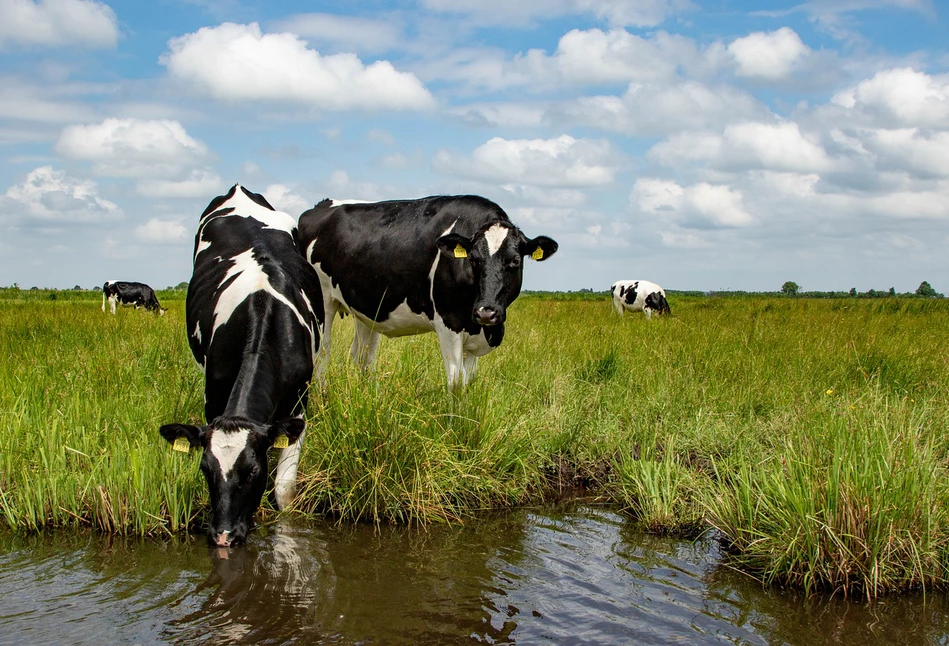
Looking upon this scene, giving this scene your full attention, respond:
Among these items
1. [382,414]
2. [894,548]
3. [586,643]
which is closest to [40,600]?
[382,414]

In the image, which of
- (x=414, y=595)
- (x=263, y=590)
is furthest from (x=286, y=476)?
(x=414, y=595)

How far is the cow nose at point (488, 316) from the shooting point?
6.81 m

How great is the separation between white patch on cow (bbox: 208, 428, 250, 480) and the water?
1.62 feet

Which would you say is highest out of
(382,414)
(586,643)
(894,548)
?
(382,414)

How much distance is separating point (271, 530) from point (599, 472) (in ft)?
8.85

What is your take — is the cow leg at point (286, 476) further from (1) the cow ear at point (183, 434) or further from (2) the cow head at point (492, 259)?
(2) the cow head at point (492, 259)

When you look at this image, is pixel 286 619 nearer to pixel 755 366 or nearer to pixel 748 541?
pixel 748 541

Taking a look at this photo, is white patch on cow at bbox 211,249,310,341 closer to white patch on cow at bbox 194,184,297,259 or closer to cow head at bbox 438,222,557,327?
white patch on cow at bbox 194,184,297,259

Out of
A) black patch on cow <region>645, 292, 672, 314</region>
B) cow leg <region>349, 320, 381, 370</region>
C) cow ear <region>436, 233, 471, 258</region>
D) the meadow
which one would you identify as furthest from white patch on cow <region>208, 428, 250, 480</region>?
black patch on cow <region>645, 292, 672, 314</region>

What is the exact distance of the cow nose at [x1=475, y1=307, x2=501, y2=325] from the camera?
6.81 m

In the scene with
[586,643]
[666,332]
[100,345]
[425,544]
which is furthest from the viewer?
[666,332]

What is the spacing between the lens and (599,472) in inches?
250

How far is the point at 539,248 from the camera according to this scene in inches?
303

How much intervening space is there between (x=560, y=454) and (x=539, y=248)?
2231 millimetres
